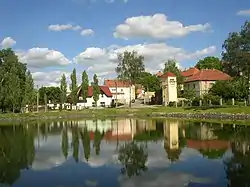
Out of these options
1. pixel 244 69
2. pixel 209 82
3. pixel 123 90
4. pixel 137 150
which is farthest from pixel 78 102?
pixel 137 150

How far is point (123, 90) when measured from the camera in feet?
440

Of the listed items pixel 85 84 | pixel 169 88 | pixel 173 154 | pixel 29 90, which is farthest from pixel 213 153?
pixel 85 84

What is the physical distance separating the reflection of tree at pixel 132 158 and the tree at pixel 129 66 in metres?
62.2

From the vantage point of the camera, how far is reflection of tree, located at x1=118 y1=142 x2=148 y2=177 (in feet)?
68.0

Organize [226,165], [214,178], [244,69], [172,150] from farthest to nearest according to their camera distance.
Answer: [244,69]
[172,150]
[226,165]
[214,178]

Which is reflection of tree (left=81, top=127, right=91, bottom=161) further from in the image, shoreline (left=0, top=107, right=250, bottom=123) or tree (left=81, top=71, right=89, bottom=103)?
tree (left=81, top=71, right=89, bottom=103)

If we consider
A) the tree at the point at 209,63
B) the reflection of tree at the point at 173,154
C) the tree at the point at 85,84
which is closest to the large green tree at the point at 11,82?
the tree at the point at 85,84

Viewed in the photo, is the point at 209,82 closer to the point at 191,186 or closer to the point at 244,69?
the point at 244,69

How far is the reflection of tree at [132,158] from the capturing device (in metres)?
20.7

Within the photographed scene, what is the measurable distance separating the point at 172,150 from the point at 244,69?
44.0 metres

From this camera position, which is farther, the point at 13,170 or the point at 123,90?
the point at 123,90

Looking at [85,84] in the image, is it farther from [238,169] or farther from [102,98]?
[238,169]

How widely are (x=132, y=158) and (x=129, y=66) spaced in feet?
231

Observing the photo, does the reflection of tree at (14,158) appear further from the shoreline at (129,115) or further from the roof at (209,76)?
the roof at (209,76)
